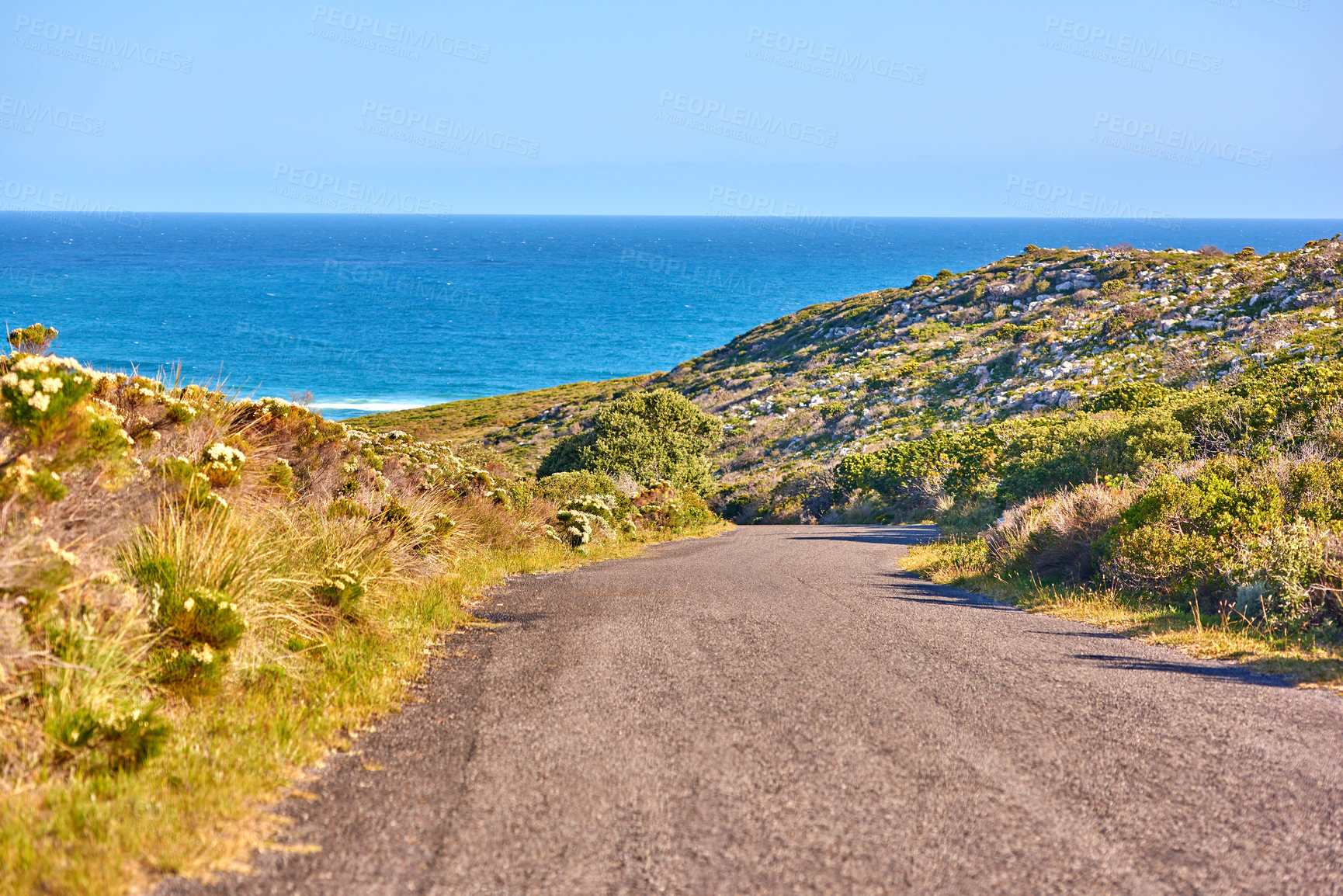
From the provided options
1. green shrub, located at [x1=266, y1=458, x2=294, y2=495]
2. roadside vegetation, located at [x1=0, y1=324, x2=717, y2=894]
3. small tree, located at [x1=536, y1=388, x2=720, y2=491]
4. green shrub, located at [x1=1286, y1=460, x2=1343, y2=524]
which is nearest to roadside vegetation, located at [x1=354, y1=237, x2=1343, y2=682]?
green shrub, located at [x1=1286, y1=460, x2=1343, y2=524]

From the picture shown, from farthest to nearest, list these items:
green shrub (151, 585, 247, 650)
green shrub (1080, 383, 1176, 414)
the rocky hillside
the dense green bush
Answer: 1. the rocky hillside
2. the dense green bush
3. green shrub (1080, 383, 1176, 414)
4. green shrub (151, 585, 247, 650)

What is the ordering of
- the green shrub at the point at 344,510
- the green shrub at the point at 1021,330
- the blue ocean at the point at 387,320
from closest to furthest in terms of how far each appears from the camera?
the green shrub at the point at 344,510 → the green shrub at the point at 1021,330 → the blue ocean at the point at 387,320

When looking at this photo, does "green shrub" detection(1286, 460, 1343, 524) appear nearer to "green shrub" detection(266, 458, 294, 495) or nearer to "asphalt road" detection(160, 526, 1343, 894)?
"asphalt road" detection(160, 526, 1343, 894)

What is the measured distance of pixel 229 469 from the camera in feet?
23.4

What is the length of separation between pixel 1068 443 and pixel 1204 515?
8.70 m

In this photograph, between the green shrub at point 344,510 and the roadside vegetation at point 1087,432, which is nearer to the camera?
the roadside vegetation at point 1087,432

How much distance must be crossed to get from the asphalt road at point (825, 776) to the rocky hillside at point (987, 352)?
27.1 metres

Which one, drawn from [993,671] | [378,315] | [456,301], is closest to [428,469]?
[993,671]

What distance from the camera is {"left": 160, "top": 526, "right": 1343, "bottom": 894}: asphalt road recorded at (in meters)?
3.65

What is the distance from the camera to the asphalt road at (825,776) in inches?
144

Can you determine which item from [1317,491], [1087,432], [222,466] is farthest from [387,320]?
[1317,491]

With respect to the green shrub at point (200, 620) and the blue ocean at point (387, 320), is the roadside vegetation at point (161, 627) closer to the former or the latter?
the green shrub at point (200, 620)

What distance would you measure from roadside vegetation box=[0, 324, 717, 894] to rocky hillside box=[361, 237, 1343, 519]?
27730 mm

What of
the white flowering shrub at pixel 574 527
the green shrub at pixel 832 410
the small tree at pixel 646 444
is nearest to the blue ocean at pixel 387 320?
the small tree at pixel 646 444
